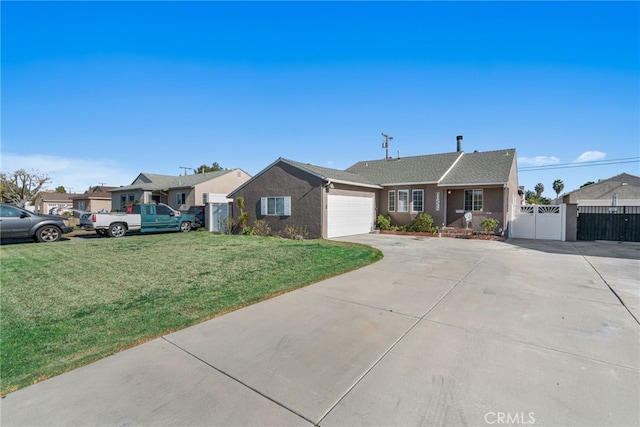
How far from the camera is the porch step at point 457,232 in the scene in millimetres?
15438

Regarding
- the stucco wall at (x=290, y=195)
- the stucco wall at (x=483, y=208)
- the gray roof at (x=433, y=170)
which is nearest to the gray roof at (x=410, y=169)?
the gray roof at (x=433, y=170)

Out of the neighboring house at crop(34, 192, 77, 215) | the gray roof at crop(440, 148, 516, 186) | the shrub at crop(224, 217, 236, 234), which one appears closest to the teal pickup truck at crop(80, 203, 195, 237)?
the shrub at crop(224, 217, 236, 234)

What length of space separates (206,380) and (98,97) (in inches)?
628

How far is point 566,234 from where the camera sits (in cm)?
1420

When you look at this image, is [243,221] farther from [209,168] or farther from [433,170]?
[209,168]

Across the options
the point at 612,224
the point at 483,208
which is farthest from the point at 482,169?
the point at 612,224

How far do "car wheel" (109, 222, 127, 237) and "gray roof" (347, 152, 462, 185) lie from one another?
51.5 ft

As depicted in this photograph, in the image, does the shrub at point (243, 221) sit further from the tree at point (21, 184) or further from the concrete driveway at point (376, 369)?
the tree at point (21, 184)

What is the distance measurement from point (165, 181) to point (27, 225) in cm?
2224

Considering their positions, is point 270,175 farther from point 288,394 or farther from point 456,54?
point 288,394

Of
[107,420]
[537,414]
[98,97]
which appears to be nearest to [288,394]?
[107,420]

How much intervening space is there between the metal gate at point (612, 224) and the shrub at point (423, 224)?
7.04 meters

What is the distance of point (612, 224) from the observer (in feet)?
45.2

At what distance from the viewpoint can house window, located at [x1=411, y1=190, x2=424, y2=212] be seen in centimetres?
1797
